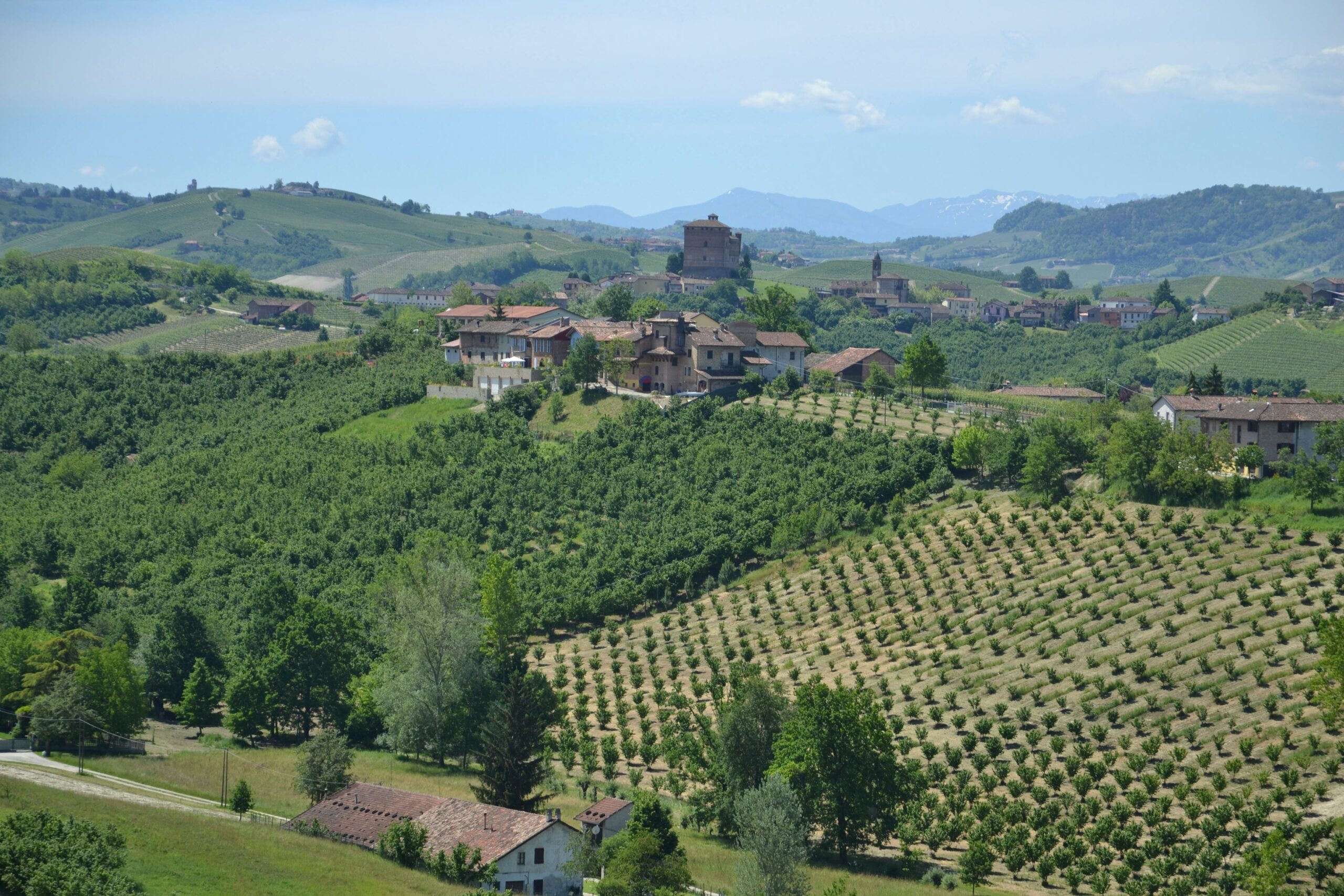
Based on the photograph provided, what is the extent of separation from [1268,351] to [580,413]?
85.8m

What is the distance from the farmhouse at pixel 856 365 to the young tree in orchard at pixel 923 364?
336 cm

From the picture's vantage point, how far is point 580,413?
92.4 m

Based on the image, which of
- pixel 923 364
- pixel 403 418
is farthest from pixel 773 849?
pixel 403 418

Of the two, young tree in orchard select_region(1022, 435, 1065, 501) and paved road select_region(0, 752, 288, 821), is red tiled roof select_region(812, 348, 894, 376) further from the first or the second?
paved road select_region(0, 752, 288, 821)

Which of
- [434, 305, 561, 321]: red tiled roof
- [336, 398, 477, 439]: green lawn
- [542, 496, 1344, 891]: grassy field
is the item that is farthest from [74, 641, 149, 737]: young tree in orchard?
[434, 305, 561, 321]: red tiled roof

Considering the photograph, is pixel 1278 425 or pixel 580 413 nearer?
pixel 1278 425

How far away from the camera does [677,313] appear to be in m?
103

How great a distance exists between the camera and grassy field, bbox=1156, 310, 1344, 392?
13338cm

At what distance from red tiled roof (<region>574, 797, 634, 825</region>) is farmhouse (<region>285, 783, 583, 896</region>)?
5.01 ft

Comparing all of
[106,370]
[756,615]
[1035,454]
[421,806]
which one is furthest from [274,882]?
[106,370]

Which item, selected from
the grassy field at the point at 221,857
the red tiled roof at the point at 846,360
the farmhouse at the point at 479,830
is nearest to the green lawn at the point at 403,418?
the red tiled roof at the point at 846,360

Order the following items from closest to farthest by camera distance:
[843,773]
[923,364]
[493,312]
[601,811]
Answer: [601,811] → [843,773] → [923,364] → [493,312]

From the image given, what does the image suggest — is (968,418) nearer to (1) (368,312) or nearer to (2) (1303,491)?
(2) (1303,491)

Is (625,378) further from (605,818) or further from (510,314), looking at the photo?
(605,818)
